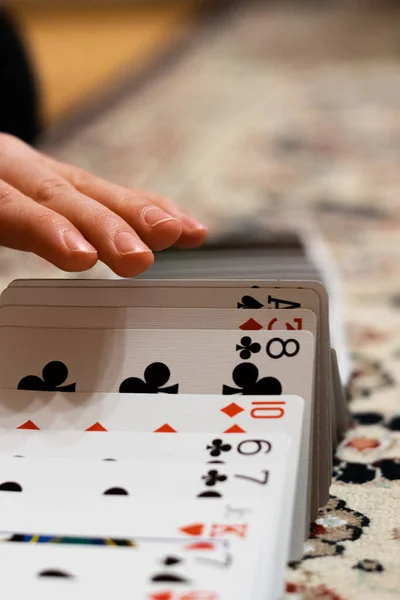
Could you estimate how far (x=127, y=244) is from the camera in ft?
2.48

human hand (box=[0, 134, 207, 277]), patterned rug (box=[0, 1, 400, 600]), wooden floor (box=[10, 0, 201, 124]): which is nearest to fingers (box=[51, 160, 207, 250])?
human hand (box=[0, 134, 207, 277])

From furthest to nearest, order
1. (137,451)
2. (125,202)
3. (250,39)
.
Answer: (250,39) < (125,202) < (137,451)

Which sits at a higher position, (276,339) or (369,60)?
(369,60)

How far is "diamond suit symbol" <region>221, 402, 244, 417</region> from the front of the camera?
0.73m


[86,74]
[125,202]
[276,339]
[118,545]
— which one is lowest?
[118,545]

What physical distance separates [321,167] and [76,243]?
5.70ft

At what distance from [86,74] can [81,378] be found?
3321mm

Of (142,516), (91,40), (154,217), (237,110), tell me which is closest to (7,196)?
(154,217)

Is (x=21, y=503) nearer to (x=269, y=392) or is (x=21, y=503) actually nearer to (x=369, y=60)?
(x=269, y=392)

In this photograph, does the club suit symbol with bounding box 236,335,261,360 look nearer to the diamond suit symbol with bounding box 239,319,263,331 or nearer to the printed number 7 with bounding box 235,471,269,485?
the diamond suit symbol with bounding box 239,319,263,331

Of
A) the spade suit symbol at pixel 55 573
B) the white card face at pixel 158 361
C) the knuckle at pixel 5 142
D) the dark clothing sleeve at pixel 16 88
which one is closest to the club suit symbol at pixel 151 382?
the white card face at pixel 158 361

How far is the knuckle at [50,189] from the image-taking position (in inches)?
34.6

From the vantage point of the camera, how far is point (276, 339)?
2.49ft

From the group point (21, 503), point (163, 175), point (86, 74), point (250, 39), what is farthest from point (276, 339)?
point (250, 39)
